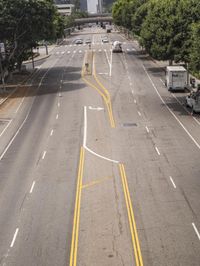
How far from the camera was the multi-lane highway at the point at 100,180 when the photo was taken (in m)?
22.6

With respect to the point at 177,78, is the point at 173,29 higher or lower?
higher

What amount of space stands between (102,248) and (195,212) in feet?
20.7

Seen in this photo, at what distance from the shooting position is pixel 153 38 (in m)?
68.0

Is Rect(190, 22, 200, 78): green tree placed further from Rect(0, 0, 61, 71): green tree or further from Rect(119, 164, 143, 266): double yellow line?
Rect(0, 0, 61, 71): green tree

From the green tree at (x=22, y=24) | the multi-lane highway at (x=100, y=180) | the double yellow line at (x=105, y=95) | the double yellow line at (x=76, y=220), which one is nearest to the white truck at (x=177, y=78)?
the multi-lane highway at (x=100, y=180)

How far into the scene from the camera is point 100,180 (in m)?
32.2

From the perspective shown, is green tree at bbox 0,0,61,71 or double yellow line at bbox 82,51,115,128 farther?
green tree at bbox 0,0,61,71

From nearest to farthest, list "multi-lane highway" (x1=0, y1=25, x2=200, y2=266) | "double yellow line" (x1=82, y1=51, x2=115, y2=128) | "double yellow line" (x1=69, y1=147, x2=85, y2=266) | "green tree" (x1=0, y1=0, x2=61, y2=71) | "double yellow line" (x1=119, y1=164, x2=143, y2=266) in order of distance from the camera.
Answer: "double yellow line" (x1=119, y1=164, x2=143, y2=266) < "double yellow line" (x1=69, y1=147, x2=85, y2=266) < "multi-lane highway" (x1=0, y1=25, x2=200, y2=266) < "double yellow line" (x1=82, y1=51, x2=115, y2=128) < "green tree" (x1=0, y1=0, x2=61, y2=71)

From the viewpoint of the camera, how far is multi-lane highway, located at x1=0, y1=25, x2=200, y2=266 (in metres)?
22.6

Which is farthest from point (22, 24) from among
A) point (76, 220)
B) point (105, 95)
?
point (76, 220)

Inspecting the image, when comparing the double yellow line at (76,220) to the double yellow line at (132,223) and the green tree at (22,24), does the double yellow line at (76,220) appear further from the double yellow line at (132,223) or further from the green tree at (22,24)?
the green tree at (22,24)

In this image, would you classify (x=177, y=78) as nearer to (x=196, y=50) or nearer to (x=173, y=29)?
(x=173, y=29)

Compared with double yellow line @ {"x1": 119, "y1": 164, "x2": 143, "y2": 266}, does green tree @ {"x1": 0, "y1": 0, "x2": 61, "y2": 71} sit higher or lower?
higher

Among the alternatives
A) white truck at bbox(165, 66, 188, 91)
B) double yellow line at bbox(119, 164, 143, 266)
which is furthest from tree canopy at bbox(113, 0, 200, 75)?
double yellow line at bbox(119, 164, 143, 266)
